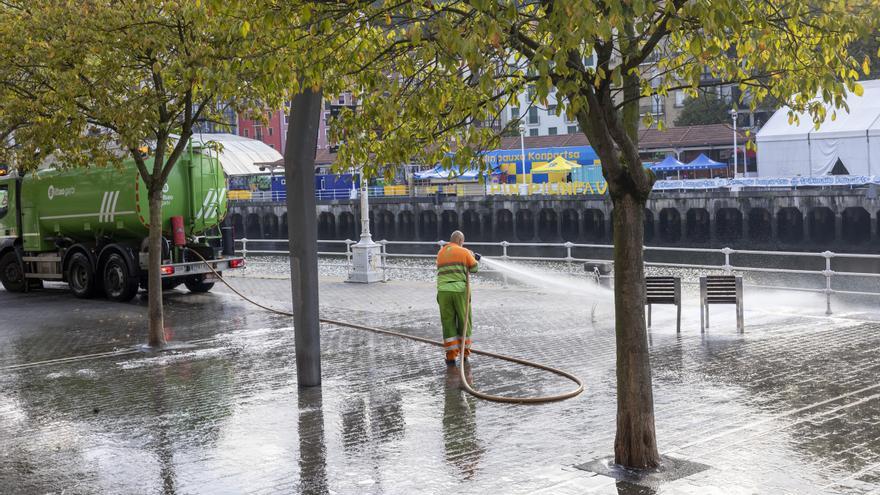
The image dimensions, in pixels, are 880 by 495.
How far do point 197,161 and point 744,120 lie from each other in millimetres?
64582

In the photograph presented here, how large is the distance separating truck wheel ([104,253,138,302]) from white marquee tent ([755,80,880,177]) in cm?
3699

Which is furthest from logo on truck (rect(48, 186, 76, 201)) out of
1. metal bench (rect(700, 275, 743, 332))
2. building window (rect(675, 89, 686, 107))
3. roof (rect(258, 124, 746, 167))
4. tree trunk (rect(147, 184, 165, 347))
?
building window (rect(675, 89, 686, 107))

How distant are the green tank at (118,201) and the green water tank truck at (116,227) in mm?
22

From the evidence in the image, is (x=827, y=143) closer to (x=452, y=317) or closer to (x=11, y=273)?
(x=11, y=273)

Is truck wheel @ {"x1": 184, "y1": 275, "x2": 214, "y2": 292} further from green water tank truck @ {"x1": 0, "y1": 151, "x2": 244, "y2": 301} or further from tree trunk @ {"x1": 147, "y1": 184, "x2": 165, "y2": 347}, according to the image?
tree trunk @ {"x1": 147, "y1": 184, "x2": 165, "y2": 347}

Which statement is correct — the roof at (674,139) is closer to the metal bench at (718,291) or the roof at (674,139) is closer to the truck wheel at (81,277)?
the truck wheel at (81,277)

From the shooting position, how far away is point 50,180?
25453mm

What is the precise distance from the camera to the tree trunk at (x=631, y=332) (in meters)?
8.18

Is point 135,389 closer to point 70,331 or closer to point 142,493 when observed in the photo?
point 142,493

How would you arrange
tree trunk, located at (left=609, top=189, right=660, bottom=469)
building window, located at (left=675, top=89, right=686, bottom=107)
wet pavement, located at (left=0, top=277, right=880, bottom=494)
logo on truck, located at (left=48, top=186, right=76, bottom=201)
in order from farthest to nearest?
building window, located at (left=675, top=89, right=686, bottom=107), logo on truck, located at (left=48, top=186, right=76, bottom=201), tree trunk, located at (left=609, top=189, right=660, bottom=469), wet pavement, located at (left=0, top=277, right=880, bottom=494)

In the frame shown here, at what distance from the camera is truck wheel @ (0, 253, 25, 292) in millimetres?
27203

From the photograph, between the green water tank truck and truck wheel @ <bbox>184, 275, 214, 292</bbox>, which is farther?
truck wheel @ <bbox>184, 275, 214, 292</bbox>

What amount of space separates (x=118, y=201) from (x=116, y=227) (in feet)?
2.19

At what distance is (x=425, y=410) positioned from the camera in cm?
1045
